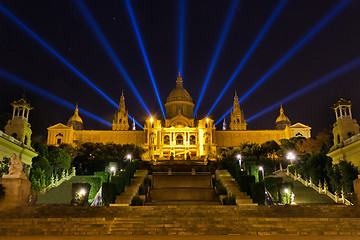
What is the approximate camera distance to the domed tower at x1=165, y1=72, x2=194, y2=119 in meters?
107

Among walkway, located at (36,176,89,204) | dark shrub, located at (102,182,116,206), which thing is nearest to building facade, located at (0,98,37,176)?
walkway, located at (36,176,89,204)

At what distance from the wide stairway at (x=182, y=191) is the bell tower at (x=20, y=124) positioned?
1423 cm

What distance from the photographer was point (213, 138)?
92.0 metres

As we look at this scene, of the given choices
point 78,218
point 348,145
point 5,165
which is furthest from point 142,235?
point 348,145

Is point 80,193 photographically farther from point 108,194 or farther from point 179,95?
point 179,95

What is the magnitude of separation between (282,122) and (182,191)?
83.8 metres

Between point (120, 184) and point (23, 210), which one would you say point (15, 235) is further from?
point (120, 184)

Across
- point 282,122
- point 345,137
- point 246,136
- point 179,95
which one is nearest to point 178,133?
point 179,95

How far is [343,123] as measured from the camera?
3947cm

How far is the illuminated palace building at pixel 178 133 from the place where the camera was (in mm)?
87812

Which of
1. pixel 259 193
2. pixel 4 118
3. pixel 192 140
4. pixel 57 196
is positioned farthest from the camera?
pixel 192 140

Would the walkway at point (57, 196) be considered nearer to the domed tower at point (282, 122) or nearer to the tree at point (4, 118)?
the tree at point (4, 118)

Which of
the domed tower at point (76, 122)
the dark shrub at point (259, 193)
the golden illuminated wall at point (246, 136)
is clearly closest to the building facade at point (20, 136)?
the dark shrub at point (259, 193)

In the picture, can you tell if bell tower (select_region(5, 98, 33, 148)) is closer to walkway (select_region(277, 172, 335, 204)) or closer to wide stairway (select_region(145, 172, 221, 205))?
wide stairway (select_region(145, 172, 221, 205))
